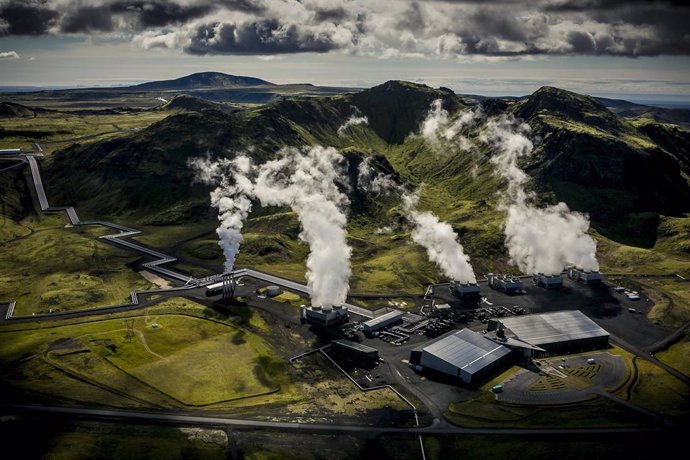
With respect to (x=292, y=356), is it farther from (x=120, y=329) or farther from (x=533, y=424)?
(x=533, y=424)

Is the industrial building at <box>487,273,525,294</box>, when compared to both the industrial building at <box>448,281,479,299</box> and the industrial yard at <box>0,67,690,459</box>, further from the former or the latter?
the industrial building at <box>448,281,479,299</box>

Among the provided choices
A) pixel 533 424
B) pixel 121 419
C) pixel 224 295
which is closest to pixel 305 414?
pixel 121 419

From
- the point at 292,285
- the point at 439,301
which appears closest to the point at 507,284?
the point at 439,301

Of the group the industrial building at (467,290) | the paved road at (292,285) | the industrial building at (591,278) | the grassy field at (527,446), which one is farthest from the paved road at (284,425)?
the industrial building at (591,278)

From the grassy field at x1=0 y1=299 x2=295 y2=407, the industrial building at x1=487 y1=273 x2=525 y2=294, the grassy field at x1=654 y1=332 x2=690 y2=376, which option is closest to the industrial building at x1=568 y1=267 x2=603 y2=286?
the industrial building at x1=487 y1=273 x2=525 y2=294

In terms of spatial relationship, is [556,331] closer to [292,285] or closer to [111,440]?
[292,285]

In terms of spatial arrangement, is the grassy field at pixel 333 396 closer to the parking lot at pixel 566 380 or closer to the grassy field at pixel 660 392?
the parking lot at pixel 566 380
